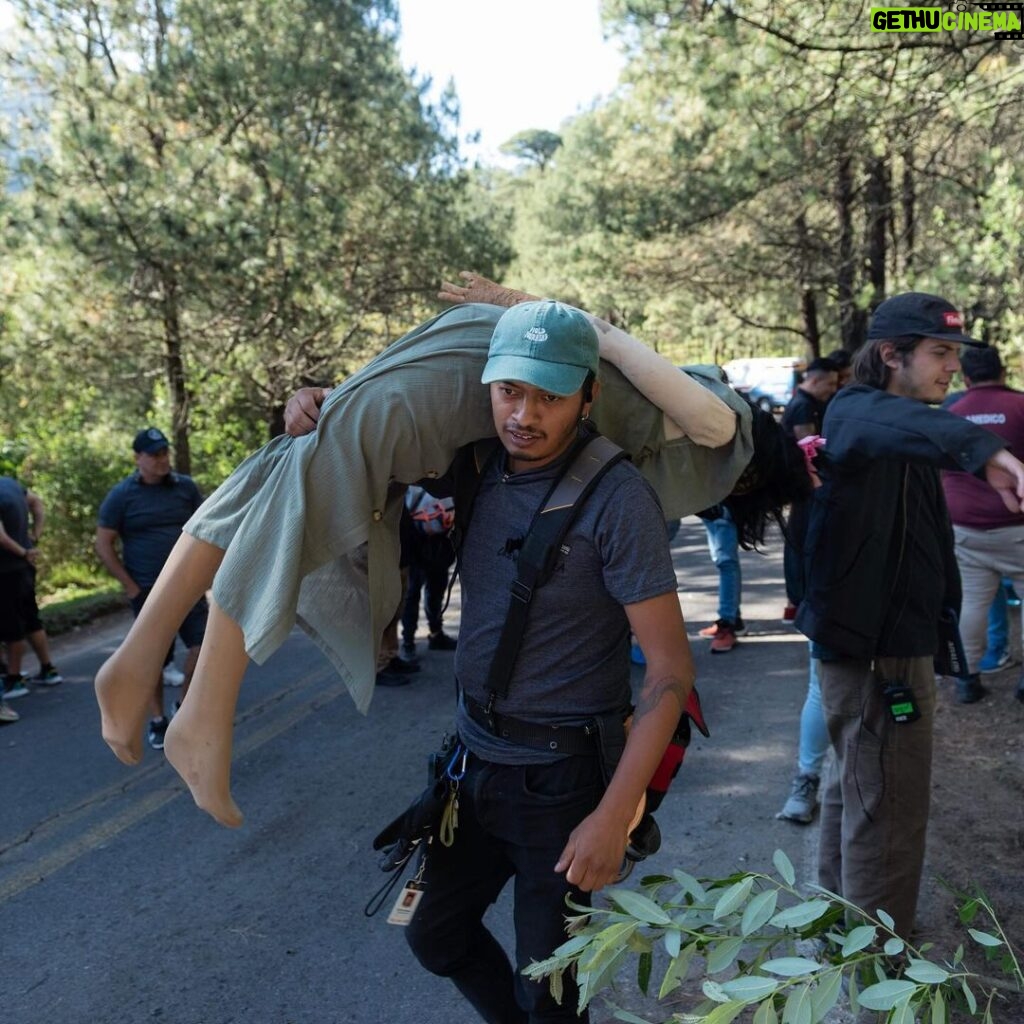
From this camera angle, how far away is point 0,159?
1101 centimetres

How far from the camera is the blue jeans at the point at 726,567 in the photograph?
7.24 m

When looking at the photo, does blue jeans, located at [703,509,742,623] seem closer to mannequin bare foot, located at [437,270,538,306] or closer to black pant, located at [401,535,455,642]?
black pant, located at [401,535,455,642]

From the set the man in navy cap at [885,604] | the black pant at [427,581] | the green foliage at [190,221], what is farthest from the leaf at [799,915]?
the green foliage at [190,221]

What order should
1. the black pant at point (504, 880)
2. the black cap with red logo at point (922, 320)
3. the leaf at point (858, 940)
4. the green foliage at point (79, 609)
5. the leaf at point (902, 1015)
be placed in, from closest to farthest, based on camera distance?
1. the leaf at point (902, 1015)
2. the leaf at point (858, 940)
3. the black pant at point (504, 880)
4. the black cap with red logo at point (922, 320)
5. the green foliage at point (79, 609)

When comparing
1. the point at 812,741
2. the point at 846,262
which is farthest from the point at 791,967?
the point at 846,262

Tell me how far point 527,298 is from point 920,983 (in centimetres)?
168

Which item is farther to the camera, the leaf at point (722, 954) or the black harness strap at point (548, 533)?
the black harness strap at point (548, 533)

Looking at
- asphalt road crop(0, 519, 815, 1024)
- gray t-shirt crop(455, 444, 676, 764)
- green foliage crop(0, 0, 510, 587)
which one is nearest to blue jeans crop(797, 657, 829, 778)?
asphalt road crop(0, 519, 815, 1024)

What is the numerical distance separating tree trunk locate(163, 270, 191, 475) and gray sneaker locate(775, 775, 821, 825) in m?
9.69

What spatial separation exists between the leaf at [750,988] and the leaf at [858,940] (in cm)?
13

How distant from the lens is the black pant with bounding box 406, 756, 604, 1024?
7.20 ft

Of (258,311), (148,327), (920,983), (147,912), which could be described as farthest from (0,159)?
(920,983)

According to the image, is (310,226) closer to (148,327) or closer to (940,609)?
(148,327)

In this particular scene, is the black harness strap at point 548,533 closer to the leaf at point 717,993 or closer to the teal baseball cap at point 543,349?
the teal baseball cap at point 543,349
